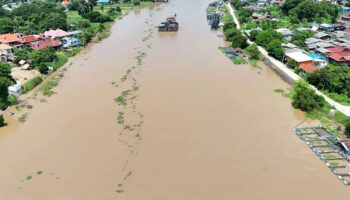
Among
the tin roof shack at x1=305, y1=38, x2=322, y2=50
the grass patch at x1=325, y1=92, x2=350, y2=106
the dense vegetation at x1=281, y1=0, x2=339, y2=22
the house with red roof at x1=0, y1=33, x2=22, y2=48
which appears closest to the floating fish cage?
the grass patch at x1=325, y1=92, x2=350, y2=106

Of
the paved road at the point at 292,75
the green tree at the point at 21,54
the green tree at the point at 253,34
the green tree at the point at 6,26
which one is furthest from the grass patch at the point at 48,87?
the green tree at the point at 253,34

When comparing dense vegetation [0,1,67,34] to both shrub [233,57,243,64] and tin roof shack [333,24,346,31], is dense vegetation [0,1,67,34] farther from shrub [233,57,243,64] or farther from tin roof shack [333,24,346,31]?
tin roof shack [333,24,346,31]

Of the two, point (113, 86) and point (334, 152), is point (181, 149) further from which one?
point (113, 86)

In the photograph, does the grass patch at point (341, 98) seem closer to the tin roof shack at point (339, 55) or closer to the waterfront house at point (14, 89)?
the tin roof shack at point (339, 55)

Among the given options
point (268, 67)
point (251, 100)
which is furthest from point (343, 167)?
point (268, 67)

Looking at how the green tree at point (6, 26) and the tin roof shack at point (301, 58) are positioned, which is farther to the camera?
the green tree at point (6, 26)
